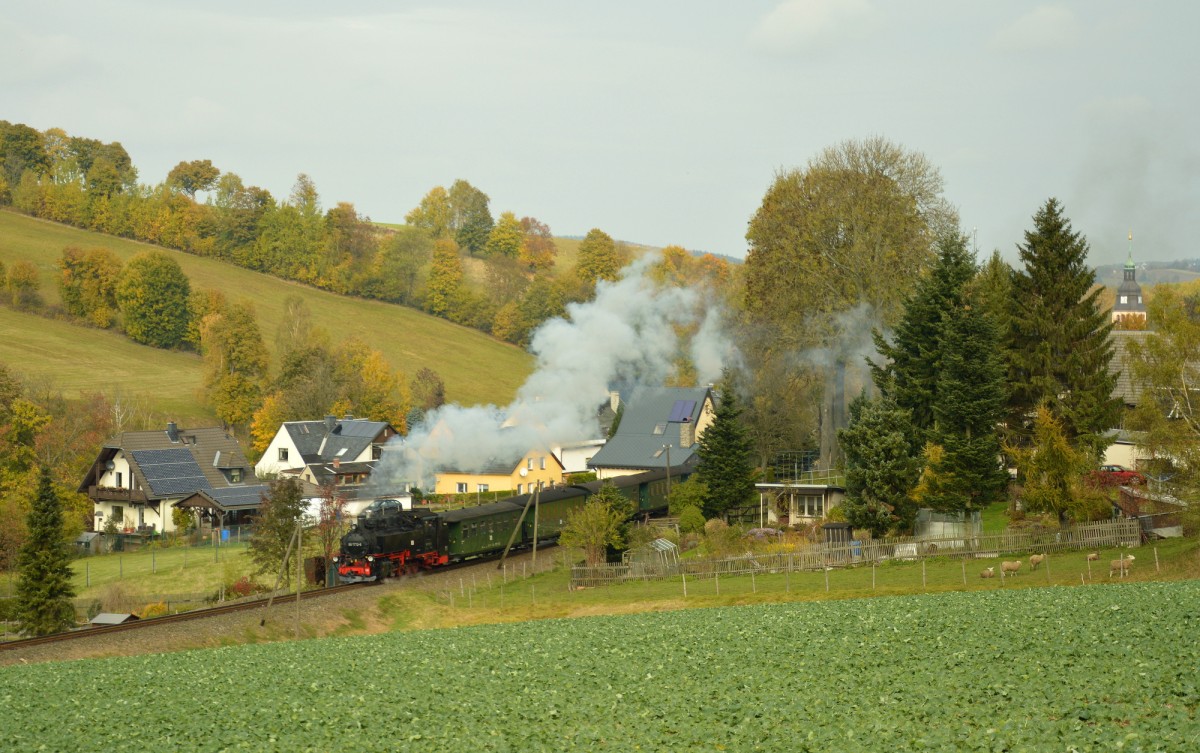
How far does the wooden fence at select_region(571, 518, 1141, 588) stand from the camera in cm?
4194

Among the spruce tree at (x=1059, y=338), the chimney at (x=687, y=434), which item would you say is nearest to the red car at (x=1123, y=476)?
the spruce tree at (x=1059, y=338)

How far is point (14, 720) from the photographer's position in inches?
837

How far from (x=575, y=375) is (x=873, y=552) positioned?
88.2ft

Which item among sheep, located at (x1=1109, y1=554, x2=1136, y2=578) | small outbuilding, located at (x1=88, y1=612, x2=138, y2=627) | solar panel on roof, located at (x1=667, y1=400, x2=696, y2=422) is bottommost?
small outbuilding, located at (x1=88, y1=612, x2=138, y2=627)

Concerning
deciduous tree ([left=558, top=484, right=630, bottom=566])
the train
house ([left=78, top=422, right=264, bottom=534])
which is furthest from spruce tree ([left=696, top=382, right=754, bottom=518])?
house ([left=78, top=422, right=264, bottom=534])

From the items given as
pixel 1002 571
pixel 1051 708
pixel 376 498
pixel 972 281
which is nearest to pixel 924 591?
pixel 1002 571

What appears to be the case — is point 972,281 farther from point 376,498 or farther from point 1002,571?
point 376,498

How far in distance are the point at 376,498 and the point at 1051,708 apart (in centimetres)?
4735

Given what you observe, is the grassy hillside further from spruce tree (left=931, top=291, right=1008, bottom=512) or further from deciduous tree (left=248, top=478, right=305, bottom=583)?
spruce tree (left=931, top=291, right=1008, bottom=512)

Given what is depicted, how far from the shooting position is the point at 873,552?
1724 inches

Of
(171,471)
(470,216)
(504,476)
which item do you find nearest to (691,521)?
(504,476)

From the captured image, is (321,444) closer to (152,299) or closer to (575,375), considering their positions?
(575,375)

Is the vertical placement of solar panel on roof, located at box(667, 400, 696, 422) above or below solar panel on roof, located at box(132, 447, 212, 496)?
above

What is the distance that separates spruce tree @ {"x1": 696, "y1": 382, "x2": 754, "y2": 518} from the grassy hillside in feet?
179
